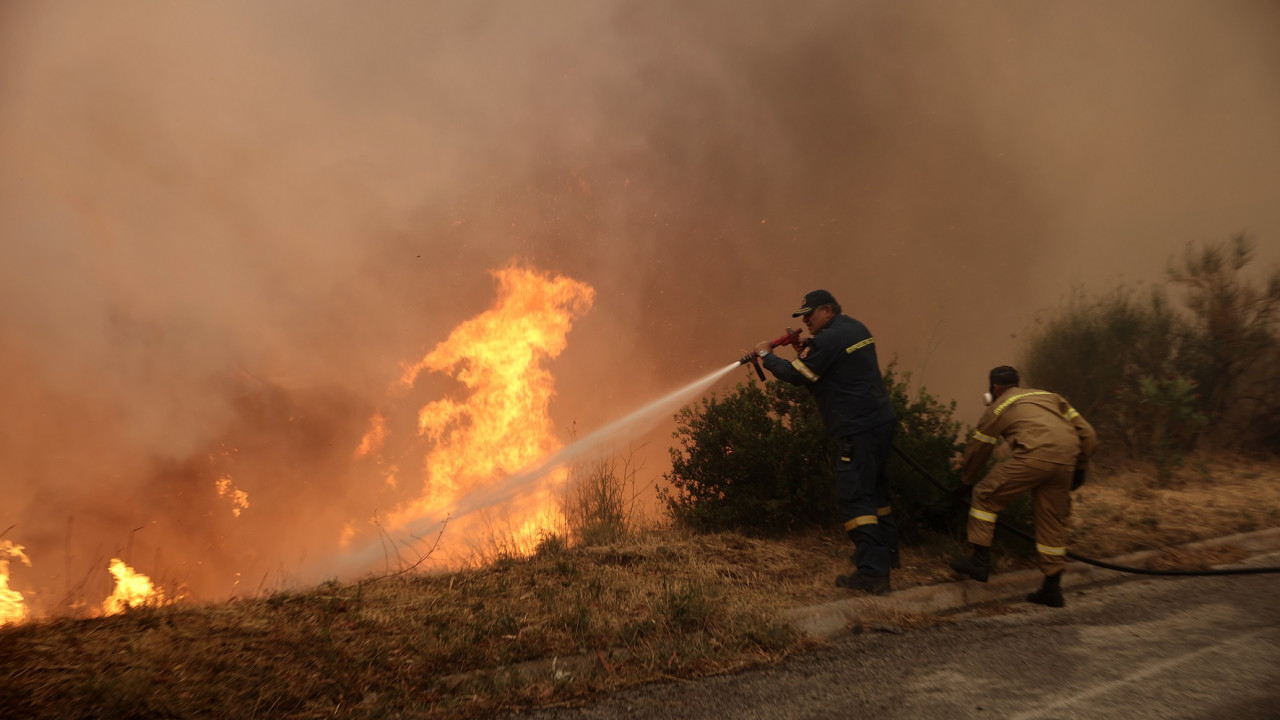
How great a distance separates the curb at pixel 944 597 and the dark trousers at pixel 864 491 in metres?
0.27

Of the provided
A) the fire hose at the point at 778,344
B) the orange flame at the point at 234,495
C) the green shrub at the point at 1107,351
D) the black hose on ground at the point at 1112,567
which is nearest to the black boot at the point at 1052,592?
the black hose on ground at the point at 1112,567

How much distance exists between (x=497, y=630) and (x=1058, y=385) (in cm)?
1142

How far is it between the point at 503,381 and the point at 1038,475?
11.6m

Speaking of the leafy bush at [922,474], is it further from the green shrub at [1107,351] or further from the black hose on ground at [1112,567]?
the green shrub at [1107,351]

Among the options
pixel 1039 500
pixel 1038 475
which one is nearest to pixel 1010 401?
pixel 1038 475

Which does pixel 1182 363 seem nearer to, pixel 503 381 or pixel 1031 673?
pixel 1031 673

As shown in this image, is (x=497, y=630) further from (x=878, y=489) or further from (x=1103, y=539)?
(x=1103, y=539)

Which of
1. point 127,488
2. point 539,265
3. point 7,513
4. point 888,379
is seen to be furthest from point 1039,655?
point 7,513

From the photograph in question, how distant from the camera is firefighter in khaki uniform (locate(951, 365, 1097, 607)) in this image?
16.1 ft

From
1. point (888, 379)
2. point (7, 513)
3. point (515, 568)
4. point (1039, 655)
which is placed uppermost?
point (7, 513)

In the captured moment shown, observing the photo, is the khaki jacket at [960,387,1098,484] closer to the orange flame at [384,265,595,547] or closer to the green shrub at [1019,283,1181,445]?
the green shrub at [1019,283,1181,445]

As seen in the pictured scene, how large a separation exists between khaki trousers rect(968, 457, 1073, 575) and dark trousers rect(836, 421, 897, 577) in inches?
29.1

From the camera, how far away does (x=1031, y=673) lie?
376 centimetres

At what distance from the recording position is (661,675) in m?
3.70
